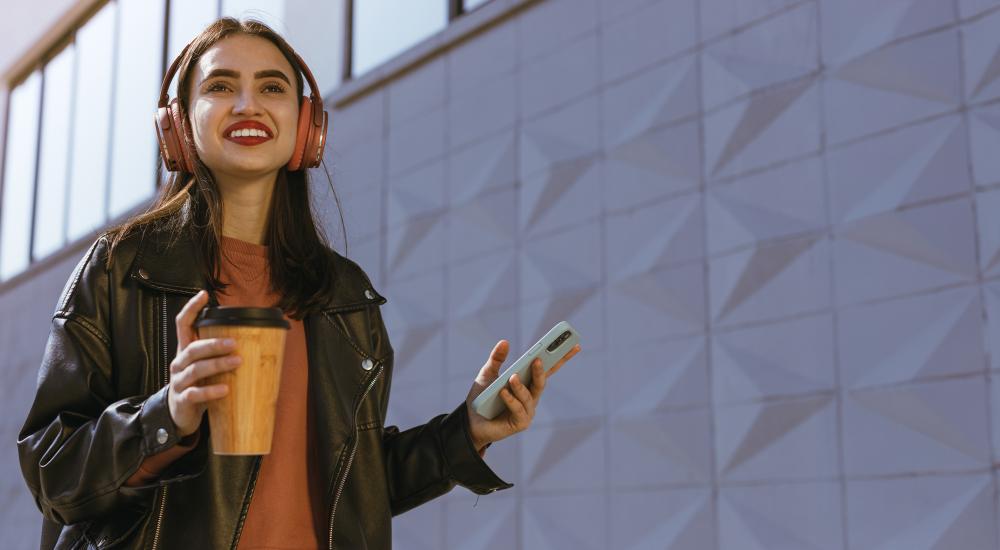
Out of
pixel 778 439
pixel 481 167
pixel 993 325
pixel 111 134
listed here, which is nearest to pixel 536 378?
pixel 993 325

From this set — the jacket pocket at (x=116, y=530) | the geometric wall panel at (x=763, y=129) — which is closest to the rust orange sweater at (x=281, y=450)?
the jacket pocket at (x=116, y=530)

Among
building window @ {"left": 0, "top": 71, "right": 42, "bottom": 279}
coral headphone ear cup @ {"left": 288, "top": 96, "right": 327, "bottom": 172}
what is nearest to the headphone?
coral headphone ear cup @ {"left": 288, "top": 96, "right": 327, "bottom": 172}

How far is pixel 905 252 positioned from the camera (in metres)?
3.68

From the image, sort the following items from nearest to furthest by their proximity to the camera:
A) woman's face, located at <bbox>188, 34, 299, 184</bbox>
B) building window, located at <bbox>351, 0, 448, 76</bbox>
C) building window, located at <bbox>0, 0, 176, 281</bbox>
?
woman's face, located at <bbox>188, 34, 299, 184</bbox> → building window, located at <bbox>351, 0, 448, 76</bbox> → building window, located at <bbox>0, 0, 176, 281</bbox>

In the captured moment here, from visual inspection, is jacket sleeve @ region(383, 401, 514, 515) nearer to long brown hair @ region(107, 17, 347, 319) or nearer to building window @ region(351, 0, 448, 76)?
long brown hair @ region(107, 17, 347, 319)

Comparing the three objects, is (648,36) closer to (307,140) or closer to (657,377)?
(657,377)

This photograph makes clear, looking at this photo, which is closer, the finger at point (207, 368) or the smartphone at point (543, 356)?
the finger at point (207, 368)

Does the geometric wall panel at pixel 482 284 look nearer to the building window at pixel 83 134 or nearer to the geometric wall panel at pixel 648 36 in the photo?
the geometric wall panel at pixel 648 36

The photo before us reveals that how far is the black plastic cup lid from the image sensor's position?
121 cm

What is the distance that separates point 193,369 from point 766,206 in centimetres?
320

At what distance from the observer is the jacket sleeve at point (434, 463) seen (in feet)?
5.69

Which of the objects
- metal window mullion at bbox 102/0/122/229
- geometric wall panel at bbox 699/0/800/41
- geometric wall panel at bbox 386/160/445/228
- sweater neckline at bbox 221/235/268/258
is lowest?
sweater neckline at bbox 221/235/268/258

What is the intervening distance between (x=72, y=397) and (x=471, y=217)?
412 cm

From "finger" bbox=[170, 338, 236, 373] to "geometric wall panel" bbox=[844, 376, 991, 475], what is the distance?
2.84 metres
